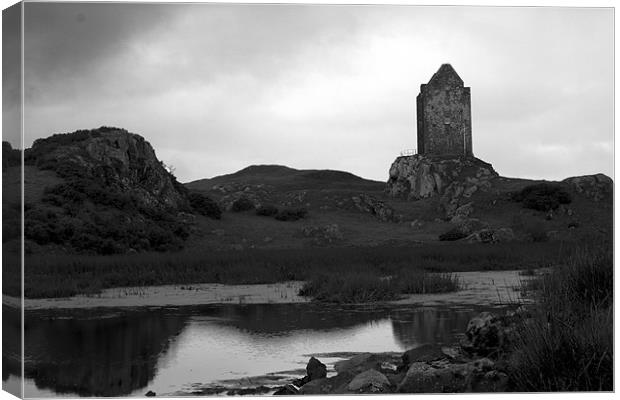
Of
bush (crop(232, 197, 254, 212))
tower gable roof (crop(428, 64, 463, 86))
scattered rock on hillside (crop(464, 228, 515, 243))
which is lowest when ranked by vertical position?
scattered rock on hillside (crop(464, 228, 515, 243))

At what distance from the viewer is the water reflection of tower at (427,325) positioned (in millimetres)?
8711

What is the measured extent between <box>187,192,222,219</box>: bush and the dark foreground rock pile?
25.5 metres

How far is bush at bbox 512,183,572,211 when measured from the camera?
34.6 metres

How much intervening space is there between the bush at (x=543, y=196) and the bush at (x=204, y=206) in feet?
44.7

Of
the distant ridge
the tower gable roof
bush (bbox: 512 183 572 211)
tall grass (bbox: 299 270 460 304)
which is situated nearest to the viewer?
tall grass (bbox: 299 270 460 304)

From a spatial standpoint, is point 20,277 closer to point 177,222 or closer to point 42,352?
point 42,352

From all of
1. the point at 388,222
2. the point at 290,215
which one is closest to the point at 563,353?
the point at 290,215

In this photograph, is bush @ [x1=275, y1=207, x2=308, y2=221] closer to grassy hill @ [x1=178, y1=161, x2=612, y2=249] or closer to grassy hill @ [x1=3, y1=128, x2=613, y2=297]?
grassy hill @ [x1=3, y1=128, x2=613, y2=297]

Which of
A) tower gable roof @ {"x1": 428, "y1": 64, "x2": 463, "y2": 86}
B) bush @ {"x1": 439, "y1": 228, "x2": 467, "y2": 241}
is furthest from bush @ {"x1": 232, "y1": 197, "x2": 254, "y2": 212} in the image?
tower gable roof @ {"x1": 428, "y1": 64, "x2": 463, "y2": 86}

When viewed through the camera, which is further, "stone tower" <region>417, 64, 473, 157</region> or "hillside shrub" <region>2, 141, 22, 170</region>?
"stone tower" <region>417, 64, 473, 157</region>

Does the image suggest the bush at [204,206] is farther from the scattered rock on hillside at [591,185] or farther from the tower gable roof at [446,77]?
the tower gable roof at [446,77]

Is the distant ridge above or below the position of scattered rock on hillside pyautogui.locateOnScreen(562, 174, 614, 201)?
above

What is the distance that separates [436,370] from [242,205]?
31.2 meters

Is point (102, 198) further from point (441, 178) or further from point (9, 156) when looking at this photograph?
point (441, 178)
